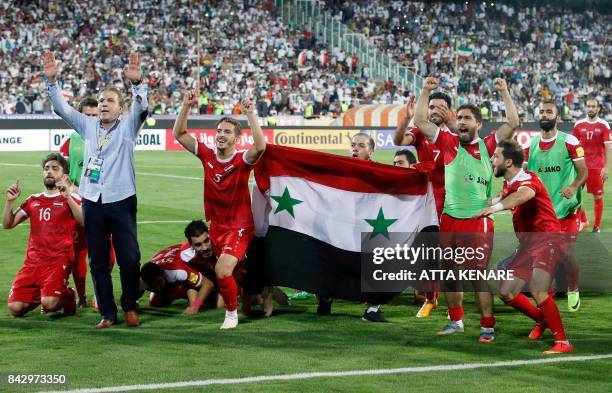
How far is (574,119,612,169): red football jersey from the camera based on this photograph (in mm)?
17422

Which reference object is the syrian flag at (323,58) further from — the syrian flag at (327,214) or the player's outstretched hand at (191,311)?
the player's outstretched hand at (191,311)

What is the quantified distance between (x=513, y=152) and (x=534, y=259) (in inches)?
33.5

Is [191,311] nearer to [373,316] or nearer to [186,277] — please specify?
[186,277]

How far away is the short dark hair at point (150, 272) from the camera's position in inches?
385

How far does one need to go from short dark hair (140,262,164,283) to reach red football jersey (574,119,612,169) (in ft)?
32.4

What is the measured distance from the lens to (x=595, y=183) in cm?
1728

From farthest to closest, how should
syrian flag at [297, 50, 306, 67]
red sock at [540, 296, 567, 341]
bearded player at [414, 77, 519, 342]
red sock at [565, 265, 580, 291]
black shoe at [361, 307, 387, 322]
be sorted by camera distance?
syrian flag at [297, 50, 306, 67] < red sock at [565, 265, 580, 291] < black shoe at [361, 307, 387, 322] < bearded player at [414, 77, 519, 342] < red sock at [540, 296, 567, 341]

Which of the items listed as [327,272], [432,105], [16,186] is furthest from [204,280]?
[432,105]

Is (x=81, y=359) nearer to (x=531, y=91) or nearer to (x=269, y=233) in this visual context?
(x=269, y=233)

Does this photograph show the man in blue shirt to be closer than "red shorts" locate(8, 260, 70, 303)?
Yes

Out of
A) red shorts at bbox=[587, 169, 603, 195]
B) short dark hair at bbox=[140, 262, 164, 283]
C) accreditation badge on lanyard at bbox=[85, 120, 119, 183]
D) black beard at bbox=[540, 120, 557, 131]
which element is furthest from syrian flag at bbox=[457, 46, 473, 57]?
accreditation badge on lanyard at bbox=[85, 120, 119, 183]

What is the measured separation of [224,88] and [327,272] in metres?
36.8

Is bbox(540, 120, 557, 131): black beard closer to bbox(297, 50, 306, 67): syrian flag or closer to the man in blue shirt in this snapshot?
the man in blue shirt

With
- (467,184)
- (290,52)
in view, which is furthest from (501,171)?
(290,52)
